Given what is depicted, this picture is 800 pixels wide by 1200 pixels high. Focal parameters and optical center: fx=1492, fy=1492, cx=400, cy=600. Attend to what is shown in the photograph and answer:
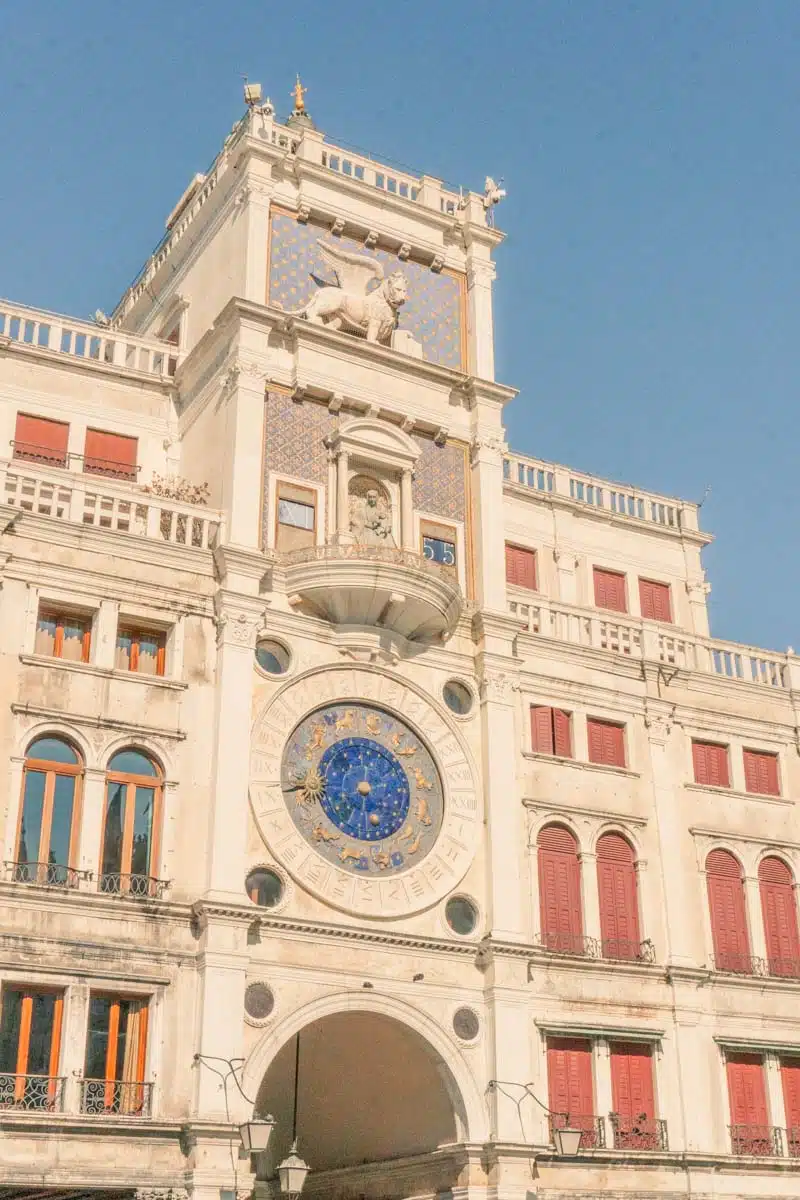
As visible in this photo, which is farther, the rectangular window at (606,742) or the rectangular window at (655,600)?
the rectangular window at (655,600)

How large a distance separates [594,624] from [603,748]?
3.23 m

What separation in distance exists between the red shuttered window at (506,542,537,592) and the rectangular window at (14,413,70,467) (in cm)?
1202

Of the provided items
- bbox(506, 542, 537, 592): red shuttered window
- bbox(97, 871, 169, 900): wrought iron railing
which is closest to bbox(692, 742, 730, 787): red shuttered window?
bbox(506, 542, 537, 592): red shuttered window

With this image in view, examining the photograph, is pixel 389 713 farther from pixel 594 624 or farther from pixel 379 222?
pixel 379 222

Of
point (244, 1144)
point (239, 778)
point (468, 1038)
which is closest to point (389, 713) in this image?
point (239, 778)

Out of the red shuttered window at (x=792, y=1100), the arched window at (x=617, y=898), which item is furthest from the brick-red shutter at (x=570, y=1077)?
the red shuttered window at (x=792, y=1100)

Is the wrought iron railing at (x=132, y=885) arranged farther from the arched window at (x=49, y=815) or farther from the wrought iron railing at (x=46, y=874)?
the arched window at (x=49, y=815)

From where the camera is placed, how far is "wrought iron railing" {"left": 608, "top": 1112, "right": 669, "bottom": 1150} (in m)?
31.5

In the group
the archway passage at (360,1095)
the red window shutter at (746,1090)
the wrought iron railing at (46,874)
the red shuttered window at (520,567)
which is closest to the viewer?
the wrought iron railing at (46,874)

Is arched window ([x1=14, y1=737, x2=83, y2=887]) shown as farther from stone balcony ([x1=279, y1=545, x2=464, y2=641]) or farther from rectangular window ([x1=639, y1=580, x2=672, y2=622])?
rectangular window ([x1=639, y1=580, x2=672, y2=622])

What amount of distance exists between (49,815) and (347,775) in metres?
6.51

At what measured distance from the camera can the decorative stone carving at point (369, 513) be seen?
3381 cm

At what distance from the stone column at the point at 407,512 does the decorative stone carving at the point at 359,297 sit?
3521 millimetres

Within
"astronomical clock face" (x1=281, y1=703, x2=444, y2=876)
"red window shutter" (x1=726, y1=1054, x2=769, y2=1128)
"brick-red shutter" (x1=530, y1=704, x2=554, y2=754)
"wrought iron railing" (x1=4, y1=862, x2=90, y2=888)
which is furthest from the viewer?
"brick-red shutter" (x1=530, y1=704, x2=554, y2=754)
